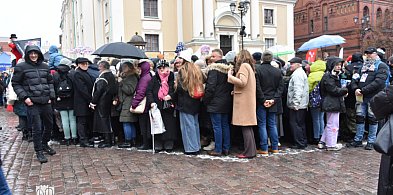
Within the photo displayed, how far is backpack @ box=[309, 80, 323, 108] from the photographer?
7723 mm

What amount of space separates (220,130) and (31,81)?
3679 mm

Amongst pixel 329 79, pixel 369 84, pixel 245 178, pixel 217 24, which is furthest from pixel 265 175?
pixel 217 24

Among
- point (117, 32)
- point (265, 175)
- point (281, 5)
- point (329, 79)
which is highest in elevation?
point (281, 5)

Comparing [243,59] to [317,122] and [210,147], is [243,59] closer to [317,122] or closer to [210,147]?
[210,147]

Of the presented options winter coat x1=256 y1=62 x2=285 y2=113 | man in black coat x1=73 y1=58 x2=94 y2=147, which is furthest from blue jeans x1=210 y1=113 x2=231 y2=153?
man in black coat x1=73 y1=58 x2=94 y2=147

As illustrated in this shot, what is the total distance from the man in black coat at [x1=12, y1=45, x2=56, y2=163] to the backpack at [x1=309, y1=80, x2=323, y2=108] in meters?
5.34

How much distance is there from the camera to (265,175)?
588 cm

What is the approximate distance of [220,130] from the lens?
7141 millimetres

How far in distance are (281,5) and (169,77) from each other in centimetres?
3668

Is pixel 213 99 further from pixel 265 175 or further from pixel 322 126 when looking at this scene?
pixel 322 126

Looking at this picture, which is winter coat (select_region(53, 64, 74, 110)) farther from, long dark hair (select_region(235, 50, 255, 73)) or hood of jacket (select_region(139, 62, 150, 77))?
long dark hair (select_region(235, 50, 255, 73))

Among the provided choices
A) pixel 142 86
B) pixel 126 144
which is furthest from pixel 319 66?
pixel 126 144

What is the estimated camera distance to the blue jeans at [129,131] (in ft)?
25.9

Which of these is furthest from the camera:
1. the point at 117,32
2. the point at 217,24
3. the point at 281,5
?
the point at 281,5
